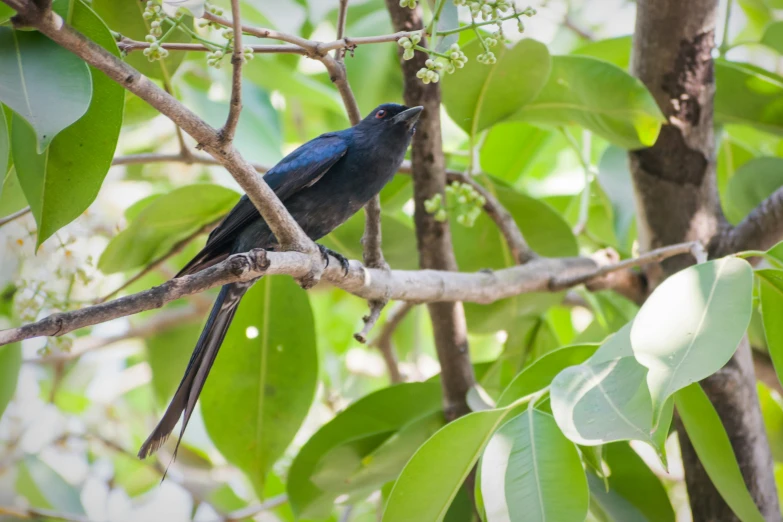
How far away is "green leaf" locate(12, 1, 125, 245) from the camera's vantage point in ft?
5.31

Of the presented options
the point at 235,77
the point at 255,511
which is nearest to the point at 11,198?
the point at 235,77

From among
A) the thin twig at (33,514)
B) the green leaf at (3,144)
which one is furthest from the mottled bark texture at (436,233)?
the thin twig at (33,514)

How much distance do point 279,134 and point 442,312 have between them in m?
1.48

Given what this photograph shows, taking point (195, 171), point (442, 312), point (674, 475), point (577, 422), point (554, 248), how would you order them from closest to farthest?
point (577, 422), point (442, 312), point (554, 248), point (674, 475), point (195, 171)

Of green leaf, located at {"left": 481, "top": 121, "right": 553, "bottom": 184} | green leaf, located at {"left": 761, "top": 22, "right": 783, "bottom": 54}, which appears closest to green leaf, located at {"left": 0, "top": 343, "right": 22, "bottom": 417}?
green leaf, located at {"left": 481, "top": 121, "right": 553, "bottom": 184}

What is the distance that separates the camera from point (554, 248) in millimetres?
2865

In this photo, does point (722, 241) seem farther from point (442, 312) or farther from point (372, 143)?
point (372, 143)

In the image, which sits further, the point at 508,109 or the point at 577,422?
the point at 508,109

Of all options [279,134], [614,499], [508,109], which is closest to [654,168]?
[508,109]

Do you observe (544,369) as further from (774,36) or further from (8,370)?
(774,36)

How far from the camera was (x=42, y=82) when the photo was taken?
4.50 feet

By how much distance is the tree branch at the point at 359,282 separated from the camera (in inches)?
46.9

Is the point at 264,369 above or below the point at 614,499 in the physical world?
above

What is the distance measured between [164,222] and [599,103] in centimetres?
153
